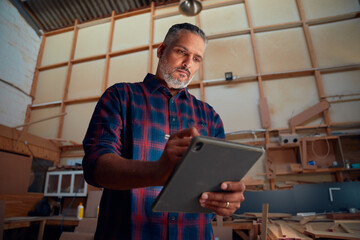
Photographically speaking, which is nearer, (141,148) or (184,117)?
(141,148)

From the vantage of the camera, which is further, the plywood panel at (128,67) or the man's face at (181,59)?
the plywood panel at (128,67)

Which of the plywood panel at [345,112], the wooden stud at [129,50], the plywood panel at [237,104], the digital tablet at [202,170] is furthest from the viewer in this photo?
the wooden stud at [129,50]

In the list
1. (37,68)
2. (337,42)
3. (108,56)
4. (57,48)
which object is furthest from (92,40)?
(337,42)

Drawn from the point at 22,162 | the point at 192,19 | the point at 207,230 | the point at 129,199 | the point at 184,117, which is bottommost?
the point at 207,230

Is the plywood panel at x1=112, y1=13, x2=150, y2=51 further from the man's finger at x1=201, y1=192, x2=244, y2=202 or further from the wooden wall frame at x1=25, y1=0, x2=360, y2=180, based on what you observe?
the man's finger at x1=201, y1=192, x2=244, y2=202

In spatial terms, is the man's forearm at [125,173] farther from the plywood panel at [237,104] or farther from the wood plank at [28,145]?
the wood plank at [28,145]

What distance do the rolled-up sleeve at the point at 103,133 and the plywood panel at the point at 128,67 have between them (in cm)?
426

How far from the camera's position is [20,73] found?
5.29 m

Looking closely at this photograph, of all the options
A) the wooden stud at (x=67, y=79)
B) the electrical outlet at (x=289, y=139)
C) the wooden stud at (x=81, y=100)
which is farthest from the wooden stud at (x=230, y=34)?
the wooden stud at (x=67, y=79)

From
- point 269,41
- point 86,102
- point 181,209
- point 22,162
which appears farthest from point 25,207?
point 269,41

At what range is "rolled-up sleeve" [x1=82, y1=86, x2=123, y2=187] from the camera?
664mm

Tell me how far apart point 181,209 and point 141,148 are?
31 centimetres

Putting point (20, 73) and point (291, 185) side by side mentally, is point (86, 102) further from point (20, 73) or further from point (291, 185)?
point (291, 185)

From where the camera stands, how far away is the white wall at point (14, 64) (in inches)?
187
